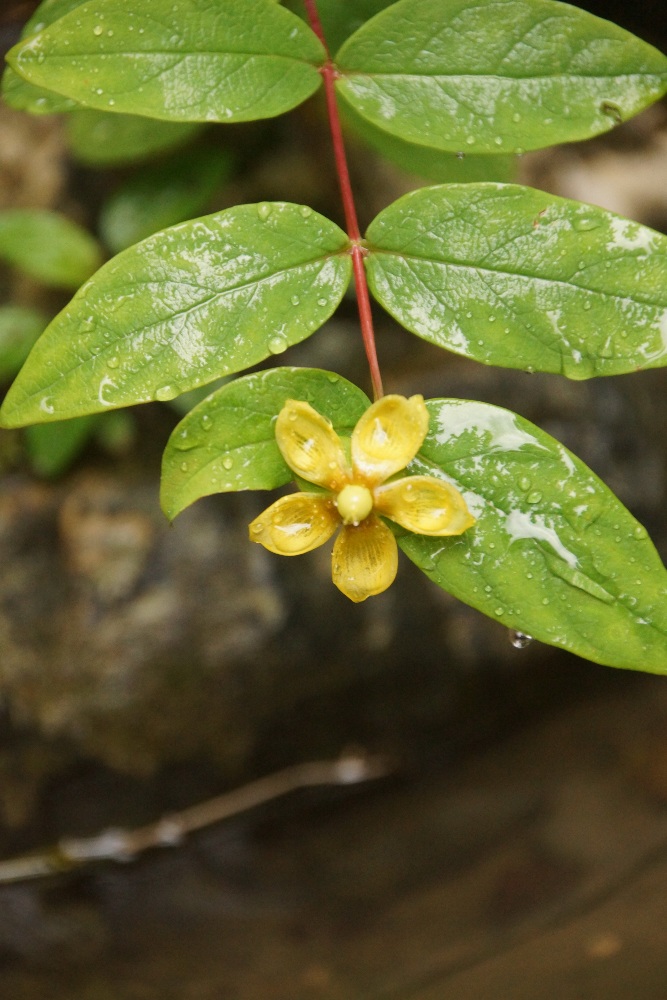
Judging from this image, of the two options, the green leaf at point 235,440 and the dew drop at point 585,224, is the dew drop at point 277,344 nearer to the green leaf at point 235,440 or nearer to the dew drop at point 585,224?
the green leaf at point 235,440

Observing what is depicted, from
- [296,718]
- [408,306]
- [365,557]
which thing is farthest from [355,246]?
[296,718]

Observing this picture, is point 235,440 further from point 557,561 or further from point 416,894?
point 416,894

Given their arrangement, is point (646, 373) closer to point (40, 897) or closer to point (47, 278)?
point (47, 278)

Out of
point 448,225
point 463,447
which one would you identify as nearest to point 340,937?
point 463,447

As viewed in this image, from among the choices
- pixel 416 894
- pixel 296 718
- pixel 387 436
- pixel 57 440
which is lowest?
pixel 416 894

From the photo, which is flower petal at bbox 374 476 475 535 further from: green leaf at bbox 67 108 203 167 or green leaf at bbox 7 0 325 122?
green leaf at bbox 67 108 203 167
